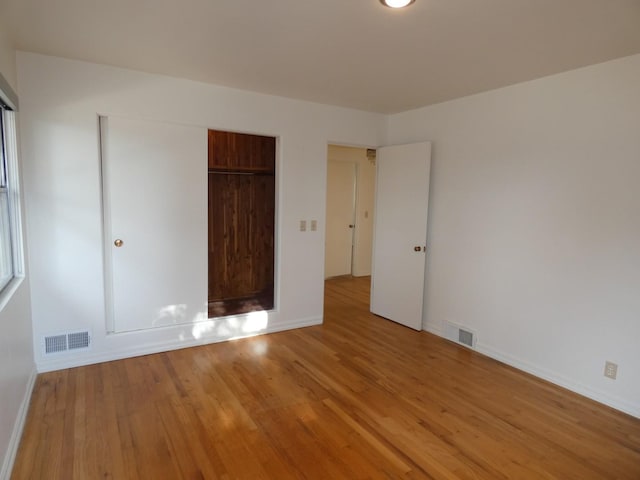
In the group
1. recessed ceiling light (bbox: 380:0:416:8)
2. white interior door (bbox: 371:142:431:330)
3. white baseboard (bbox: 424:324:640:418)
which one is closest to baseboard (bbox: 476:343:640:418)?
white baseboard (bbox: 424:324:640:418)

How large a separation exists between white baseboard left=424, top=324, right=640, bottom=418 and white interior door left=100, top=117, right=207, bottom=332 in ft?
9.23

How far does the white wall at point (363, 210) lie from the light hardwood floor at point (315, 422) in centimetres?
354

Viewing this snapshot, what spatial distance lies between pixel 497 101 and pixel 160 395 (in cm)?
372

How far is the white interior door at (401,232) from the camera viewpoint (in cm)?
417

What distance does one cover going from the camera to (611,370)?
2764 mm

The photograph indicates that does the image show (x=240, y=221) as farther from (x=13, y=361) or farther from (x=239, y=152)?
(x=13, y=361)

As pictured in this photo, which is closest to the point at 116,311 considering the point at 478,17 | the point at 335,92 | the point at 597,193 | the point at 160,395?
the point at 160,395

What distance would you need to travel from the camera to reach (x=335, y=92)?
3.66 metres

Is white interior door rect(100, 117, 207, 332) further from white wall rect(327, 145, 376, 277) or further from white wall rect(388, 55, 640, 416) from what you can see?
white wall rect(327, 145, 376, 277)

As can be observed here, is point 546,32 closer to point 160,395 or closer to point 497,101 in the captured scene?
point 497,101

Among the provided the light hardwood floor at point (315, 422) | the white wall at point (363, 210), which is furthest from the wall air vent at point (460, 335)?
the white wall at point (363, 210)

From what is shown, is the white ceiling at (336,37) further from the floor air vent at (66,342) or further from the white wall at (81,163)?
the floor air vent at (66,342)

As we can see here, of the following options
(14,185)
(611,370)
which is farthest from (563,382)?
(14,185)

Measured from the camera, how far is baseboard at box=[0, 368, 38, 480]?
6.23ft
